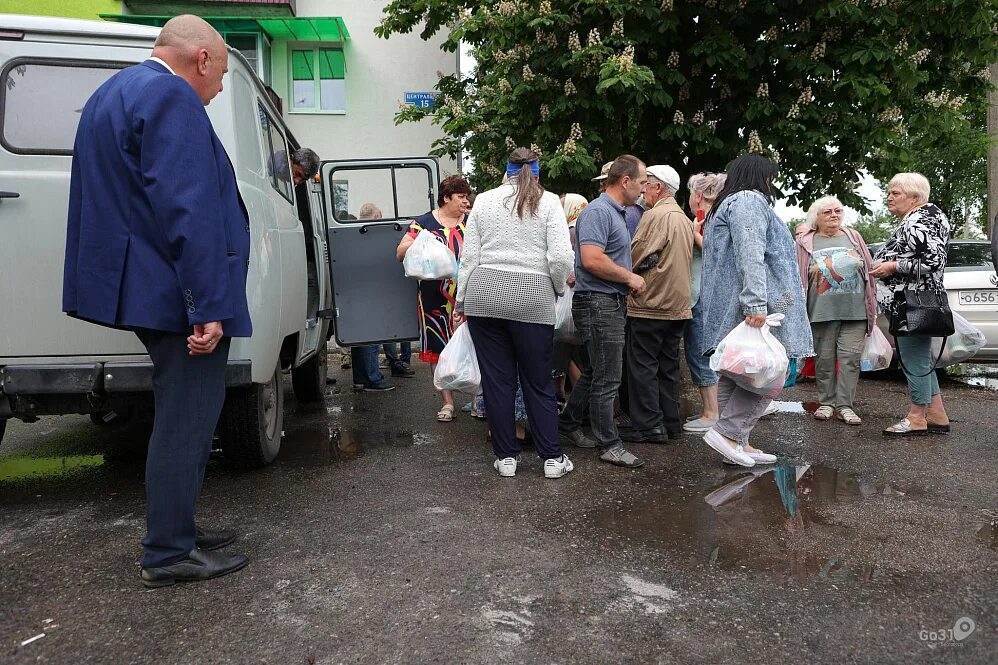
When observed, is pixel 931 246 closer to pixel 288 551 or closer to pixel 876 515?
pixel 876 515

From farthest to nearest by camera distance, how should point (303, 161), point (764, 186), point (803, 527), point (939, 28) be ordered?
1. point (939, 28)
2. point (303, 161)
3. point (764, 186)
4. point (803, 527)

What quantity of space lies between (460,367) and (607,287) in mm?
1028

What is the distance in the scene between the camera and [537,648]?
260cm

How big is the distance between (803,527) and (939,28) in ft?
25.1

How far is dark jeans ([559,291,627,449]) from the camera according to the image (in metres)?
4.95

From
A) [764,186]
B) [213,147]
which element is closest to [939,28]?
[764,186]

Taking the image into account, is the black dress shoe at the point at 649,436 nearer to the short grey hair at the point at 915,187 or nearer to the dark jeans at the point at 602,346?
the dark jeans at the point at 602,346

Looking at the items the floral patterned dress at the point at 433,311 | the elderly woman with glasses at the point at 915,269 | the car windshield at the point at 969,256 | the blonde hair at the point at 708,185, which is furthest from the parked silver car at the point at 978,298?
the floral patterned dress at the point at 433,311

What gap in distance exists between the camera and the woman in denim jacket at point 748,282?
185 inches

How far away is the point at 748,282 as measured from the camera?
466 cm

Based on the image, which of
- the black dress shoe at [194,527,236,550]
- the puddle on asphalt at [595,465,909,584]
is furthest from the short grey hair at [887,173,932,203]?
the black dress shoe at [194,527,236,550]

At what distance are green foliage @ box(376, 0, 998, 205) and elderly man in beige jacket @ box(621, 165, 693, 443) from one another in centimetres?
339

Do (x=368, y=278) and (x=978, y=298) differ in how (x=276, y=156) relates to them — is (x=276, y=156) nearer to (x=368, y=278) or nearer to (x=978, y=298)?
(x=368, y=278)

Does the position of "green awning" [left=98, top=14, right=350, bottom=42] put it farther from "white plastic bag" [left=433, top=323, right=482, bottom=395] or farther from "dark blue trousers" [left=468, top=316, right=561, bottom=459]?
"dark blue trousers" [left=468, top=316, right=561, bottom=459]
